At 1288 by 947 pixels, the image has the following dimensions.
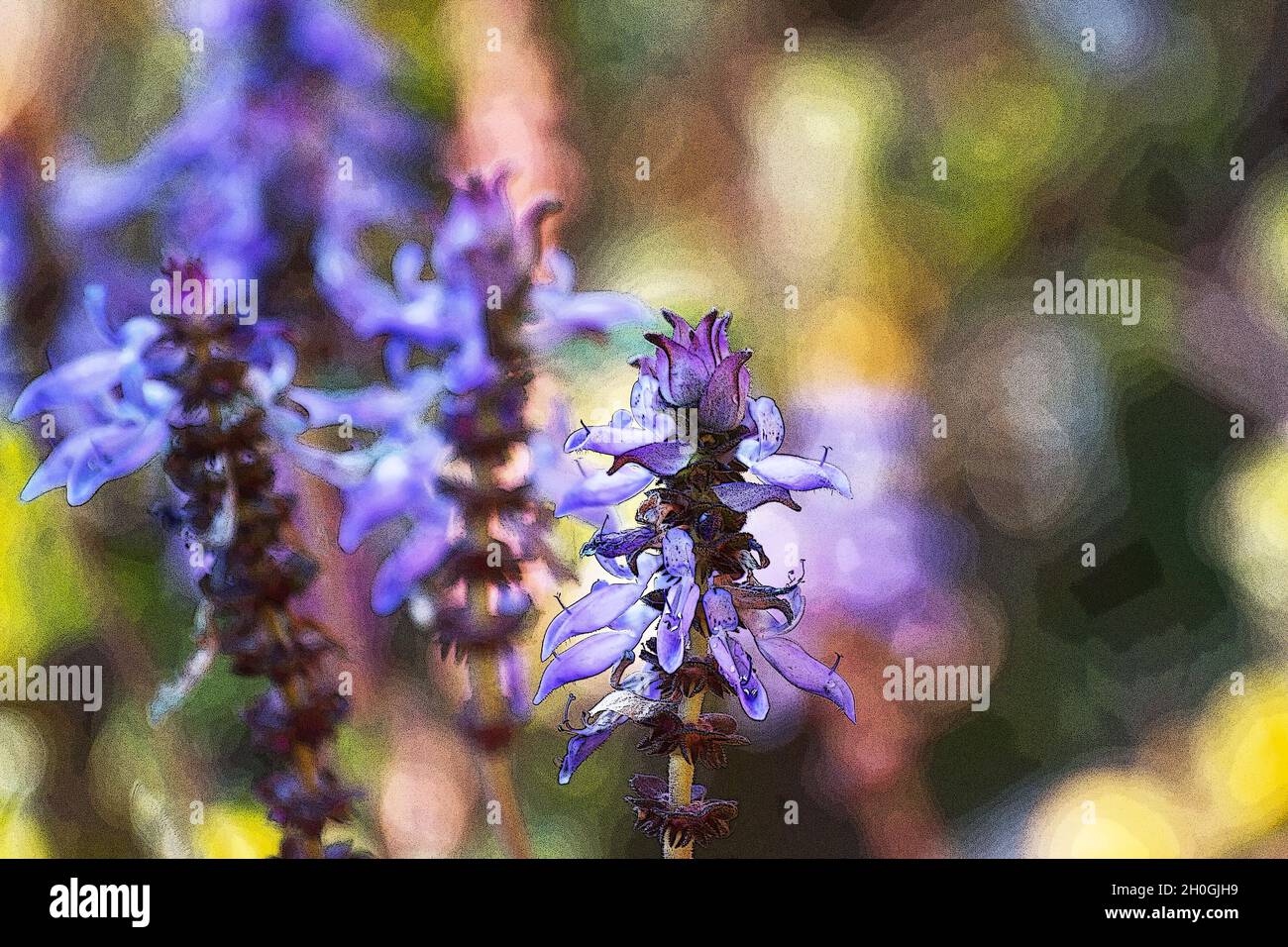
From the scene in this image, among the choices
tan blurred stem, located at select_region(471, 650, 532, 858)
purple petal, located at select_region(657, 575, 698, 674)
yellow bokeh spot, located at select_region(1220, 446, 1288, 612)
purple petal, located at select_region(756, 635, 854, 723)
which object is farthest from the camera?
yellow bokeh spot, located at select_region(1220, 446, 1288, 612)

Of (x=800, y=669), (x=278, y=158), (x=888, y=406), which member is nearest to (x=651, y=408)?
(x=800, y=669)

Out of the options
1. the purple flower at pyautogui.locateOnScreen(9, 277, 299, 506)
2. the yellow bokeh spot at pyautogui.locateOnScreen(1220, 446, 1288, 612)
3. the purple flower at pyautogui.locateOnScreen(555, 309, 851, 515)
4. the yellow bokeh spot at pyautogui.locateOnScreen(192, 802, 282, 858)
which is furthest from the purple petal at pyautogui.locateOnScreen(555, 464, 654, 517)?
the yellow bokeh spot at pyautogui.locateOnScreen(1220, 446, 1288, 612)

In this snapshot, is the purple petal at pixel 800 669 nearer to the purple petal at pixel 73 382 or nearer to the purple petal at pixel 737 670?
the purple petal at pixel 737 670

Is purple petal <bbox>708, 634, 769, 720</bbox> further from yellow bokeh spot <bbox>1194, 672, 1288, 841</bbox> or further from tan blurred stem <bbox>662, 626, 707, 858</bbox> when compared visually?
yellow bokeh spot <bbox>1194, 672, 1288, 841</bbox>

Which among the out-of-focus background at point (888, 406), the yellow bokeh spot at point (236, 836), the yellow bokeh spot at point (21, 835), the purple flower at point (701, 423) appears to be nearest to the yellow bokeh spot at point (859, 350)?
the out-of-focus background at point (888, 406)

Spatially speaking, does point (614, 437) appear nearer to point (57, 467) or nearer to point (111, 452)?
point (111, 452)

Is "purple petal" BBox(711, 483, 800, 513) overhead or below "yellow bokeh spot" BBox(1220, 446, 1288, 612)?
below
